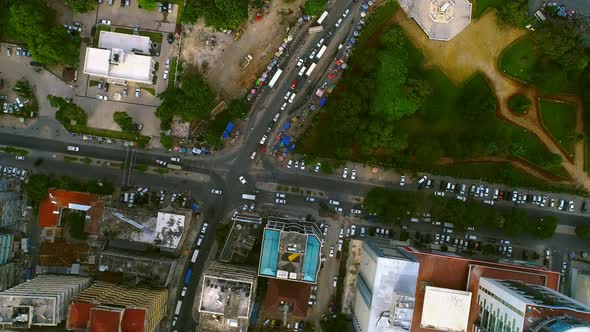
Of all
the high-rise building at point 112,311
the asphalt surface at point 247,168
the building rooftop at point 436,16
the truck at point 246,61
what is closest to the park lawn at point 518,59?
the building rooftop at point 436,16

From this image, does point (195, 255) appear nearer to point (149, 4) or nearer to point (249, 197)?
point (249, 197)

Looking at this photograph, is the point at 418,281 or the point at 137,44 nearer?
the point at 418,281

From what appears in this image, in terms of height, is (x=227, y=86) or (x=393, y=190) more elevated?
(x=227, y=86)

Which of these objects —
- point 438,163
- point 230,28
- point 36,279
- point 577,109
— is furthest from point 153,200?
point 577,109

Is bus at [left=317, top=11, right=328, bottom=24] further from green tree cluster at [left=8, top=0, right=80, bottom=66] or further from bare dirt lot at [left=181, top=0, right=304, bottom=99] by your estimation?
green tree cluster at [left=8, top=0, right=80, bottom=66]

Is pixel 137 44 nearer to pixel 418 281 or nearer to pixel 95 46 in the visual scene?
pixel 95 46

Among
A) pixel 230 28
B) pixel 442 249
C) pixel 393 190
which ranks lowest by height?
pixel 442 249

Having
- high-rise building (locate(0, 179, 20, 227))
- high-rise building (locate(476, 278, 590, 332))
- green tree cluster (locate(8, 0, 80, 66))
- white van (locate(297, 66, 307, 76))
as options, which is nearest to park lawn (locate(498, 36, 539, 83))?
white van (locate(297, 66, 307, 76))
